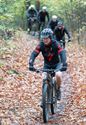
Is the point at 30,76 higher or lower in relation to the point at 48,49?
lower

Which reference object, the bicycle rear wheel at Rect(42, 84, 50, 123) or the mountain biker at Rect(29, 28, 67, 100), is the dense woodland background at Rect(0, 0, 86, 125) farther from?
the mountain biker at Rect(29, 28, 67, 100)

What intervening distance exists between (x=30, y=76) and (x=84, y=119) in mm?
5137

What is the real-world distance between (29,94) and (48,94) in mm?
2448

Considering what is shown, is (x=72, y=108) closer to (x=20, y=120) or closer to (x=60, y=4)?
(x=20, y=120)

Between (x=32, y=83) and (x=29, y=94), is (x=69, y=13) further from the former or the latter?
(x=29, y=94)

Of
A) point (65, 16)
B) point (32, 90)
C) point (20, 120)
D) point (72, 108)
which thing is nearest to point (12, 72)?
point (32, 90)

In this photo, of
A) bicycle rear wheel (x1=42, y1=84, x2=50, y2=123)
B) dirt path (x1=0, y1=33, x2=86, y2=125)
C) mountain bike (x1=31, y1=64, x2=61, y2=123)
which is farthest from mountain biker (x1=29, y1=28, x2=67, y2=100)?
dirt path (x1=0, y1=33, x2=86, y2=125)

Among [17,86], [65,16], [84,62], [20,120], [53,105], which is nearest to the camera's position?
[20,120]

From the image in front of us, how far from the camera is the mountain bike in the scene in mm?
8195

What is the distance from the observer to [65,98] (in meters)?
10.9

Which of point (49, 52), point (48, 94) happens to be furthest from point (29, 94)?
point (49, 52)

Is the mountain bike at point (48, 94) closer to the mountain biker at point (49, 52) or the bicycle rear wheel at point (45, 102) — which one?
the bicycle rear wheel at point (45, 102)

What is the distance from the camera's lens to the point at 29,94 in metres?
10.9

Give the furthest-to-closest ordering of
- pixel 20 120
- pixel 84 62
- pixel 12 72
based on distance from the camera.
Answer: pixel 84 62, pixel 12 72, pixel 20 120
